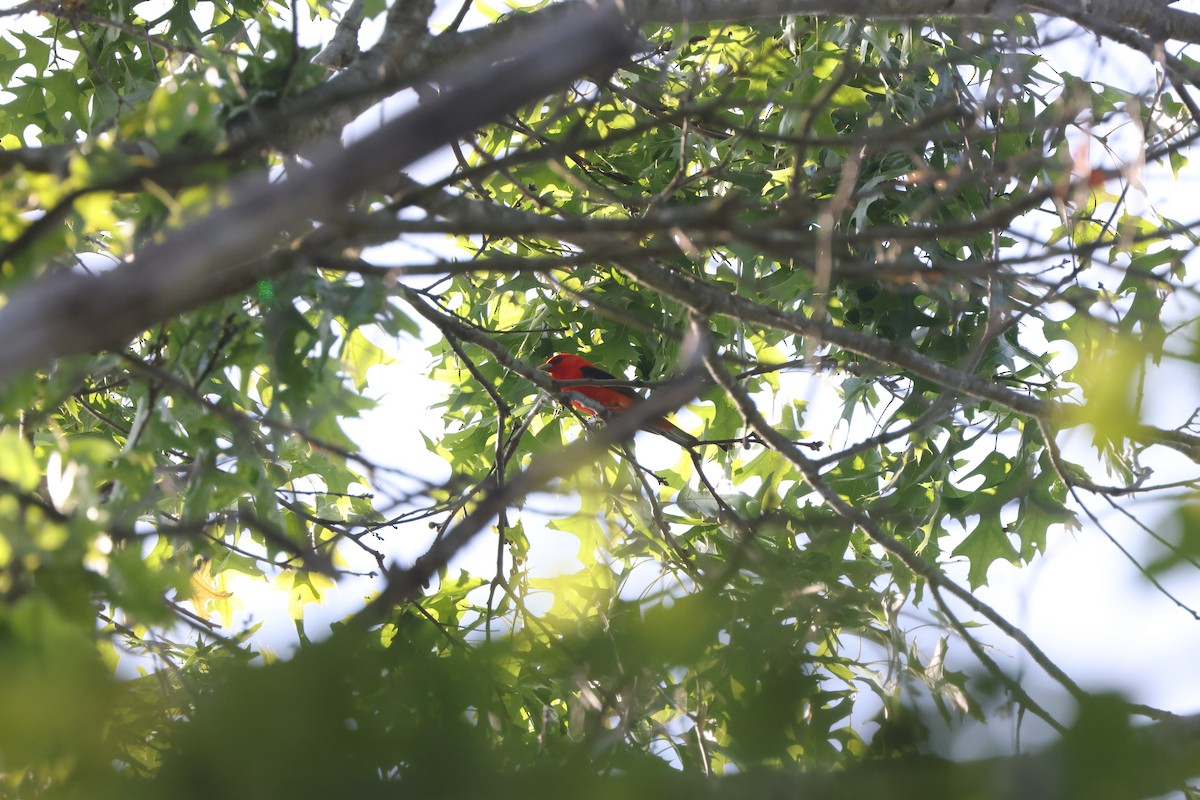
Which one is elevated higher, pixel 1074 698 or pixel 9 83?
pixel 9 83

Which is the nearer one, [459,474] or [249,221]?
[249,221]

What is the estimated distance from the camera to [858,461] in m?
5.36

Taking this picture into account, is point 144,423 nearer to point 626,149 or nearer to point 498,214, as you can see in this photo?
point 498,214

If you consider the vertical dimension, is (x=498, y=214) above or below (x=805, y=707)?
above

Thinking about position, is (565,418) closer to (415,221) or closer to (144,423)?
(144,423)

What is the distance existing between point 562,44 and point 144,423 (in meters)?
1.44

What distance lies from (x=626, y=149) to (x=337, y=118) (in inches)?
127

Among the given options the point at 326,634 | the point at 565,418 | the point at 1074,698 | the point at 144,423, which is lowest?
the point at 1074,698

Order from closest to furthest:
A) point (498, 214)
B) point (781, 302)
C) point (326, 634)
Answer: point (326, 634) → point (498, 214) → point (781, 302)

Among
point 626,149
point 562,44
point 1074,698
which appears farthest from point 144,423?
point 626,149

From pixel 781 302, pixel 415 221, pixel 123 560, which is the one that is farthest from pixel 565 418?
pixel 123 560

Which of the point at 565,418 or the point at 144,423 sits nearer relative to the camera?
the point at 144,423

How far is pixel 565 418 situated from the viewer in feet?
18.5

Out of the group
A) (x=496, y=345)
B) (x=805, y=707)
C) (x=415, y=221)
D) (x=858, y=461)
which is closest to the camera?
(x=805, y=707)
